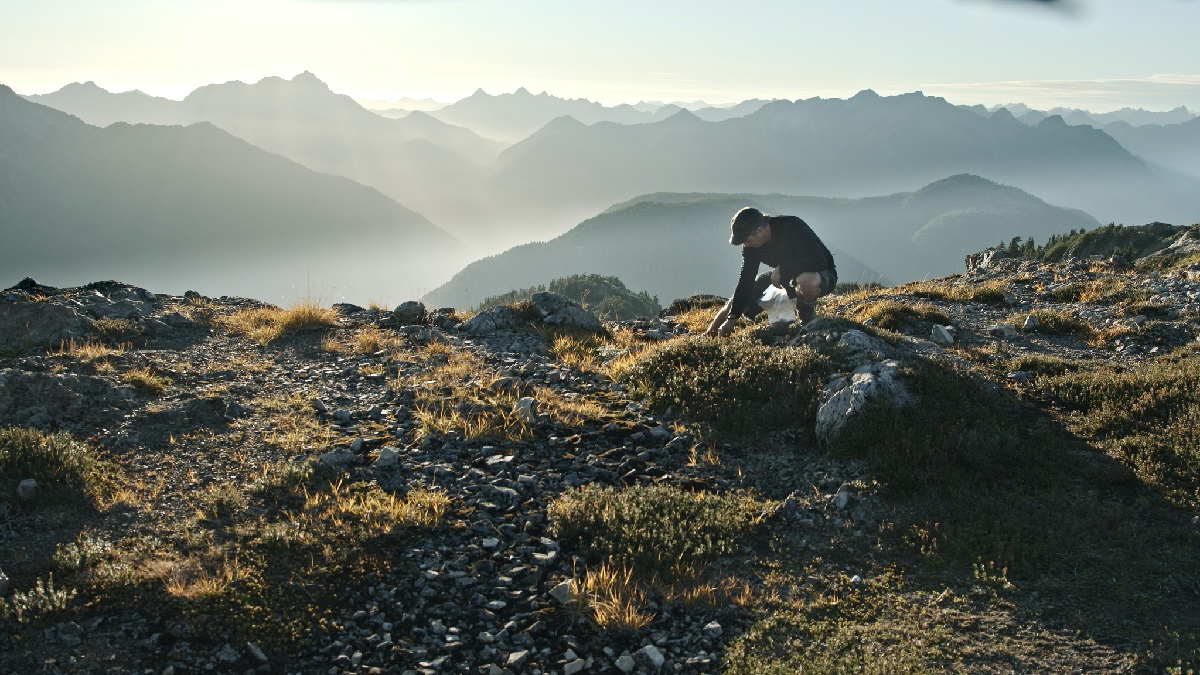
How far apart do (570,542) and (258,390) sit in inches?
258

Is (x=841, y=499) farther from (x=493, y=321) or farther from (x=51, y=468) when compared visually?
(x=493, y=321)

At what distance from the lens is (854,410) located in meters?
8.25

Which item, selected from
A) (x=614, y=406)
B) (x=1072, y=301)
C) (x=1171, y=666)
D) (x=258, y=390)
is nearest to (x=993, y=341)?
(x=1072, y=301)

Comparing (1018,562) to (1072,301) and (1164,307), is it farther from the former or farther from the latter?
(1072,301)

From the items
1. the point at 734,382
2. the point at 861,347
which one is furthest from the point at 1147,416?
the point at 734,382

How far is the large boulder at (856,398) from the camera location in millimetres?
8266

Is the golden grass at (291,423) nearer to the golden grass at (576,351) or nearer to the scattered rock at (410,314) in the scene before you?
the golden grass at (576,351)

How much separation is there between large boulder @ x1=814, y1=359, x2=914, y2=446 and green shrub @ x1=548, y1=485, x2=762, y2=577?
5.30 ft

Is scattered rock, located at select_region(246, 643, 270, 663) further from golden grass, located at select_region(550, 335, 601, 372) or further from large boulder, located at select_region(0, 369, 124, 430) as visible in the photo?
golden grass, located at select_region(550, 335, 601, 372)

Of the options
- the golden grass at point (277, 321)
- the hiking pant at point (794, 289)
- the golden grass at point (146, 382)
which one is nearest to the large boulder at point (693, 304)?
the hiking pant at point (794, 289)

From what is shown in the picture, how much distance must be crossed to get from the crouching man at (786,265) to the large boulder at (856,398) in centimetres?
367

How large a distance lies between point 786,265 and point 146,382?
34.7ft

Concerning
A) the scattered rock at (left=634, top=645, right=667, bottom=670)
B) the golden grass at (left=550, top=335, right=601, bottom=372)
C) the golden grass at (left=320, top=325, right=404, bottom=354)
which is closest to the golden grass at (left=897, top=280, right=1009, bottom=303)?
the golden grass at (left=550, top=335, right=601, bottom=372)

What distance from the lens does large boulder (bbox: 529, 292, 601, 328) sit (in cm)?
1597
